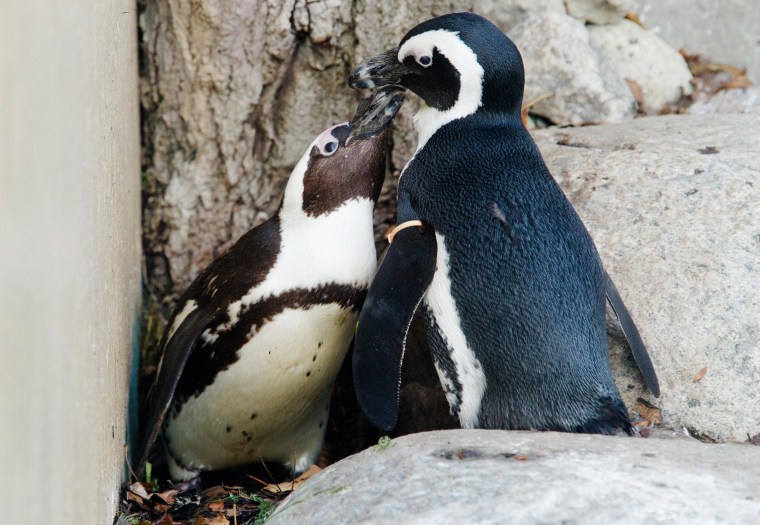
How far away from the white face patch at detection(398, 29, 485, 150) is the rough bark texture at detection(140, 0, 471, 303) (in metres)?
0.72

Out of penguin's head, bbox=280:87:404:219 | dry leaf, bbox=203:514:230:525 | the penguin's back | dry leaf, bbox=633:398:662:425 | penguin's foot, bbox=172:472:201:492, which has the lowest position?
penguin's foot, bbox=172:472:201:492

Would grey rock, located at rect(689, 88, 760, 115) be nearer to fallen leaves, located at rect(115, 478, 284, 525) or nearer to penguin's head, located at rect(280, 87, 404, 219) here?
penguin's head, located at rect(280, 87, 404, 219)

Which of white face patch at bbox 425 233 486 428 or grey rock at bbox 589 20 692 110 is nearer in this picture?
white face patch at bbox 425 233 486 428

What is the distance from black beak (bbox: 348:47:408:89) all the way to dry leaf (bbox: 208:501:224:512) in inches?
55.1

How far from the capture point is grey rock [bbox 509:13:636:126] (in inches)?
152

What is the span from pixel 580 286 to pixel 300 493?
3.15ft

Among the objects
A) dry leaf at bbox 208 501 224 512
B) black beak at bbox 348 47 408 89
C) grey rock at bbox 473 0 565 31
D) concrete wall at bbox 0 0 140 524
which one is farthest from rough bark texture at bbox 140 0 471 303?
dry leaf at bbox 208 501 224 512

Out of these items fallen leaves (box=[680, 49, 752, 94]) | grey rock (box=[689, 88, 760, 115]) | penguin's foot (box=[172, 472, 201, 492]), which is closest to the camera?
penguin's foot (box=[172, 472, 201, 492])

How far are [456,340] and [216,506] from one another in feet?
3.17

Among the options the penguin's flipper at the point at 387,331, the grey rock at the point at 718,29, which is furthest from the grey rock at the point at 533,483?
the grey rock at the point at 718,29

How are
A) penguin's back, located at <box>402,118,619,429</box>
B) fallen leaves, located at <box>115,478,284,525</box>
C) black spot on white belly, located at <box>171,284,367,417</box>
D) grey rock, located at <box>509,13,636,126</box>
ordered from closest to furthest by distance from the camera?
penguin's back, located at <box>402,118,619,429</box>, fallen leaves, located at <box>115,478,284,525</box>, black spot on white belly, located at <box>171,284,367,417</box>, grey rock, located at <box>509,13,636,126</box>

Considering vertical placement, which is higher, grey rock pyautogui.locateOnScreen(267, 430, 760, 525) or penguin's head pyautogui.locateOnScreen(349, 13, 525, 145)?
penguin's head pyautogui.locateOnScreen(349, 13, 525, 145)

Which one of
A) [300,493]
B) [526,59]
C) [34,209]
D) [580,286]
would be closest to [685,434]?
[580,286]

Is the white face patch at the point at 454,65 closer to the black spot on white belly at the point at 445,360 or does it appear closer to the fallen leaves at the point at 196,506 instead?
the black spot on white belly at the point at 445,360
